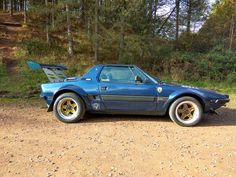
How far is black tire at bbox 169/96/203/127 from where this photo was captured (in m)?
7.11

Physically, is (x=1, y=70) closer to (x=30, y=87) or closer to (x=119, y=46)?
(x=30, y=87)

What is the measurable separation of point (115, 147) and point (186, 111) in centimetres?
247

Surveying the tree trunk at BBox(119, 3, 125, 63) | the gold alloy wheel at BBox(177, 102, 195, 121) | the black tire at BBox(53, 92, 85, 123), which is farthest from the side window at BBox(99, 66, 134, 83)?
the tree trunk at BBox(119, 3, 125, 63)

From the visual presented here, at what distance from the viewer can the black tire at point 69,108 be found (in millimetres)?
7301

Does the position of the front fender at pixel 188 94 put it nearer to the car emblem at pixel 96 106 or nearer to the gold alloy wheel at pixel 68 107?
the car emblem at pixel 96 106

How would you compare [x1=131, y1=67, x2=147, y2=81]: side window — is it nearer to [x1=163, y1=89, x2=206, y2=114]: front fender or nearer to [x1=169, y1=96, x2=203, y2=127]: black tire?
[x1=163, y1=89, x2=206, y2=114]: front fender

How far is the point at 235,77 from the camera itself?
49.7 ft

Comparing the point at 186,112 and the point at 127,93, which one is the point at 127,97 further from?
the point at 186,112

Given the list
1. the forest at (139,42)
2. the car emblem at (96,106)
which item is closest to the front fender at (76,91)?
the car emblem at (96,106)

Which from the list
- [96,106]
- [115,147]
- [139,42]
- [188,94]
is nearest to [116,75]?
[96,106]

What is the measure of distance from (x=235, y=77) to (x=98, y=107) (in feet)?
32.9

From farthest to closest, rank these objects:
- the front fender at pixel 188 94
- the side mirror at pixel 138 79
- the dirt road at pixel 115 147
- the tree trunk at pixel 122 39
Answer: the tree trunk at pixel 122 39
the side mirror at pixel 138 79
the front fender at pixel 188 94
the dirt road at pixel 115 147

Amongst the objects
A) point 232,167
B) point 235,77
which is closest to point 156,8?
point 235,77

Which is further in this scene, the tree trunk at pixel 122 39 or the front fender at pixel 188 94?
the tree trunk at pixel 122 39
